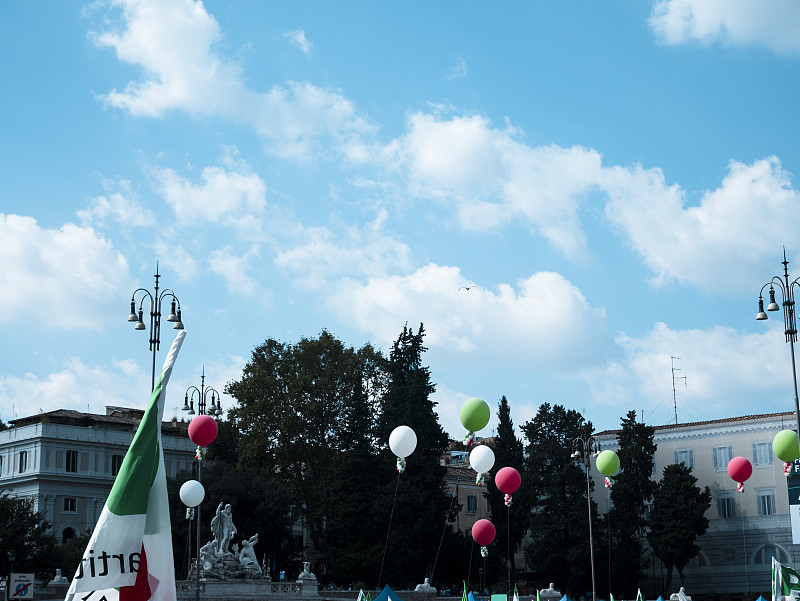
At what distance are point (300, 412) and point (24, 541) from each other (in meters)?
18.0

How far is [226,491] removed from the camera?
51281 millimetres

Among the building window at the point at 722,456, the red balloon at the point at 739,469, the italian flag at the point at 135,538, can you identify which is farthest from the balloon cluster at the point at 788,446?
the building window at the point at 722,456

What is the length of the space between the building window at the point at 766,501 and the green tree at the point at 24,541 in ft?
116

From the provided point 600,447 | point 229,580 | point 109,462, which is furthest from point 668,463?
point 109,462

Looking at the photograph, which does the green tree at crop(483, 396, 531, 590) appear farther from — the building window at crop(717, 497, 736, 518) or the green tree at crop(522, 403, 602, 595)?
the building window at crop(717, 497, 736, 518)

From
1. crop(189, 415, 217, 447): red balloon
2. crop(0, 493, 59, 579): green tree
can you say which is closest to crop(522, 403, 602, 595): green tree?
crop(0, 493, 59, 579): green tree

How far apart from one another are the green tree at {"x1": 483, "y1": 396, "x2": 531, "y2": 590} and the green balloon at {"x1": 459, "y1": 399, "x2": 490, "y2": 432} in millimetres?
32868

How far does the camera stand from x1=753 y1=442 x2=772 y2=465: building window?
53.8 metres

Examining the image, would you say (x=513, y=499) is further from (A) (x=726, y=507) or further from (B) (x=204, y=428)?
(B) (x=204, y=428)

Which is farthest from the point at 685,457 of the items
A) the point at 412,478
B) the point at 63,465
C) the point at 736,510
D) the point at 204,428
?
the point at 204,428

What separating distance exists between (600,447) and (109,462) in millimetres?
30487

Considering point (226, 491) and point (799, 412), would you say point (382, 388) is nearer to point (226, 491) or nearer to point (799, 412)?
point (226, 491)

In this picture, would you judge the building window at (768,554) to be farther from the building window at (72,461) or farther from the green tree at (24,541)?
the building window at (72,461)

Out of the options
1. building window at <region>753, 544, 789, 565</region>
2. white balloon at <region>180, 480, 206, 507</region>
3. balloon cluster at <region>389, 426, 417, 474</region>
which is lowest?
building window at <region>753, 544, 789, 565</region>
